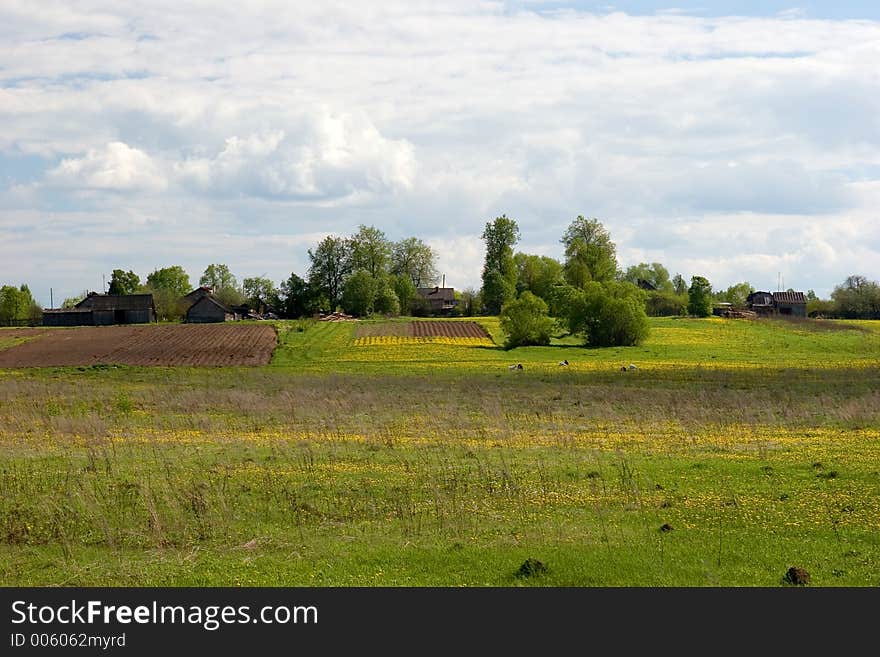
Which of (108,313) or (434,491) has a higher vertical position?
(108,313)

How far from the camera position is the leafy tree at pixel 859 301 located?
171750mm

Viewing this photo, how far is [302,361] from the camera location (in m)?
82.0

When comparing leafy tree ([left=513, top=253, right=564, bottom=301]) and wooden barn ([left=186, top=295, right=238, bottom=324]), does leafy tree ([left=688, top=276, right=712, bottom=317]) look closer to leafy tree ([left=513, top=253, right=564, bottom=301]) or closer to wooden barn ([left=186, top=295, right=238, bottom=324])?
leafy tree ([left=513, top=253, right=564, bottom=301])

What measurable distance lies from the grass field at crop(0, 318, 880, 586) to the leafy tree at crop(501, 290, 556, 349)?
180ft

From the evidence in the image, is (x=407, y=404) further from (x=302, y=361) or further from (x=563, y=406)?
(x=302, y=361)

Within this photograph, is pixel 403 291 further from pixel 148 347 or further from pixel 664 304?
pixel 148 347

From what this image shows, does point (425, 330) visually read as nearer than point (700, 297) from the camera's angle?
Yes

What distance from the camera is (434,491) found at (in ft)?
59.6

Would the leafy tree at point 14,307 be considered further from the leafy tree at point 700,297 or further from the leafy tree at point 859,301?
the leafy tree at point 859,301

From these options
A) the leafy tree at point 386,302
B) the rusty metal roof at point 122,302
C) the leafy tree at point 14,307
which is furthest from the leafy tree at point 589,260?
the leafy tree at point 14,307

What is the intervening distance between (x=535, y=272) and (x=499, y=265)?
1159 centimetres

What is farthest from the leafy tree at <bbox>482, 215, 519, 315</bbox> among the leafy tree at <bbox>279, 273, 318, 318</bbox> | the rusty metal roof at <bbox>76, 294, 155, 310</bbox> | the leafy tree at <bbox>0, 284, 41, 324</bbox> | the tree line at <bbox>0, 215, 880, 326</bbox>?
the leafy tree at <bbox>0, 284, 41, 324</bbox>

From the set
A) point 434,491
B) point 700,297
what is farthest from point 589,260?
point 434,491

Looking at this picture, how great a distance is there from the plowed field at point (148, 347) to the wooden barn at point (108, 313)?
29243mm
